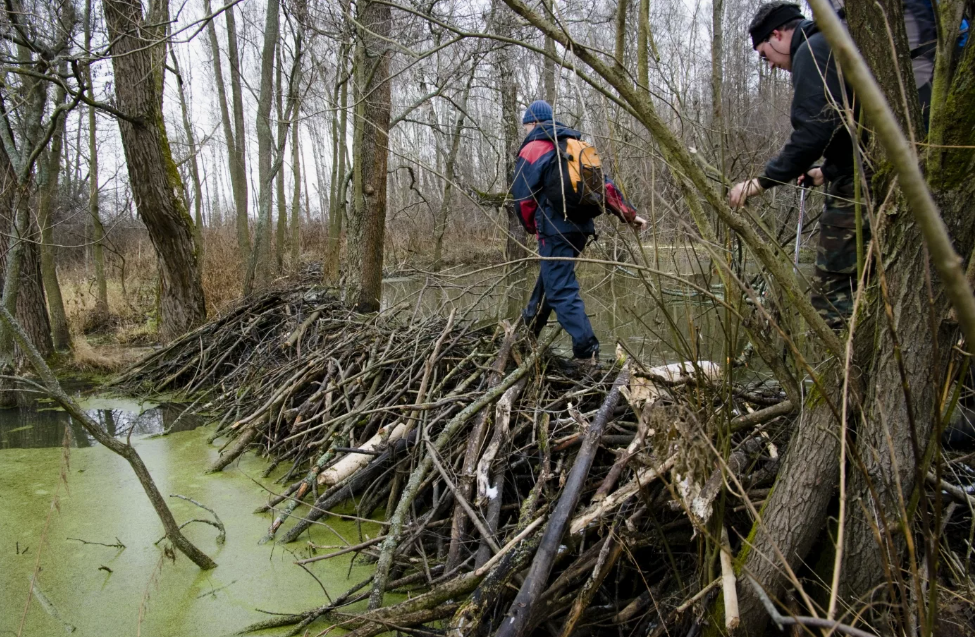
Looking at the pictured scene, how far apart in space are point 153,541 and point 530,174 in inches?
113

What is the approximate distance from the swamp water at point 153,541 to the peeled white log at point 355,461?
21cm

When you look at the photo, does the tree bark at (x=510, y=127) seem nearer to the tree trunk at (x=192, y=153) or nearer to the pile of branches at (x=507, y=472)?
the tree trunk at (x=192, y=153)

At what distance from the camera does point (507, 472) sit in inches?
106

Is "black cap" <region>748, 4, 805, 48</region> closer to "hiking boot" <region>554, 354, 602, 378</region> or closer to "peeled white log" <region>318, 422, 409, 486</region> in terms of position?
"hiking boot" <region>554, 354, 602, 378</region>

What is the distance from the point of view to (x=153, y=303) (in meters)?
10.7

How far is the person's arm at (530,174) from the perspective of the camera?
148 inches

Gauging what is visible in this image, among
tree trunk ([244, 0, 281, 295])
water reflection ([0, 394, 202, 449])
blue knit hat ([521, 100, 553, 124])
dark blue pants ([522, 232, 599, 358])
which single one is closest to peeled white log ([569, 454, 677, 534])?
dark blue pants ([522, 232, 599, 358])

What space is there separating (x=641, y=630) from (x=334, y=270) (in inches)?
327

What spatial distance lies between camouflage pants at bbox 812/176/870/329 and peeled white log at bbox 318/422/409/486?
6.83 feet

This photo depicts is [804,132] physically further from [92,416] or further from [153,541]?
[92,416]

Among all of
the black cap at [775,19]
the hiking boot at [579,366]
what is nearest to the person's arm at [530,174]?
the hiking boot at [579,366]

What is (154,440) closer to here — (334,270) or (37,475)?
(37,475)

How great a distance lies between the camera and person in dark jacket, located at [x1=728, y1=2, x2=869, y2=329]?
2.37m

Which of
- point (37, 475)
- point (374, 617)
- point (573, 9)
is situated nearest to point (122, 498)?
point (37, 475)
